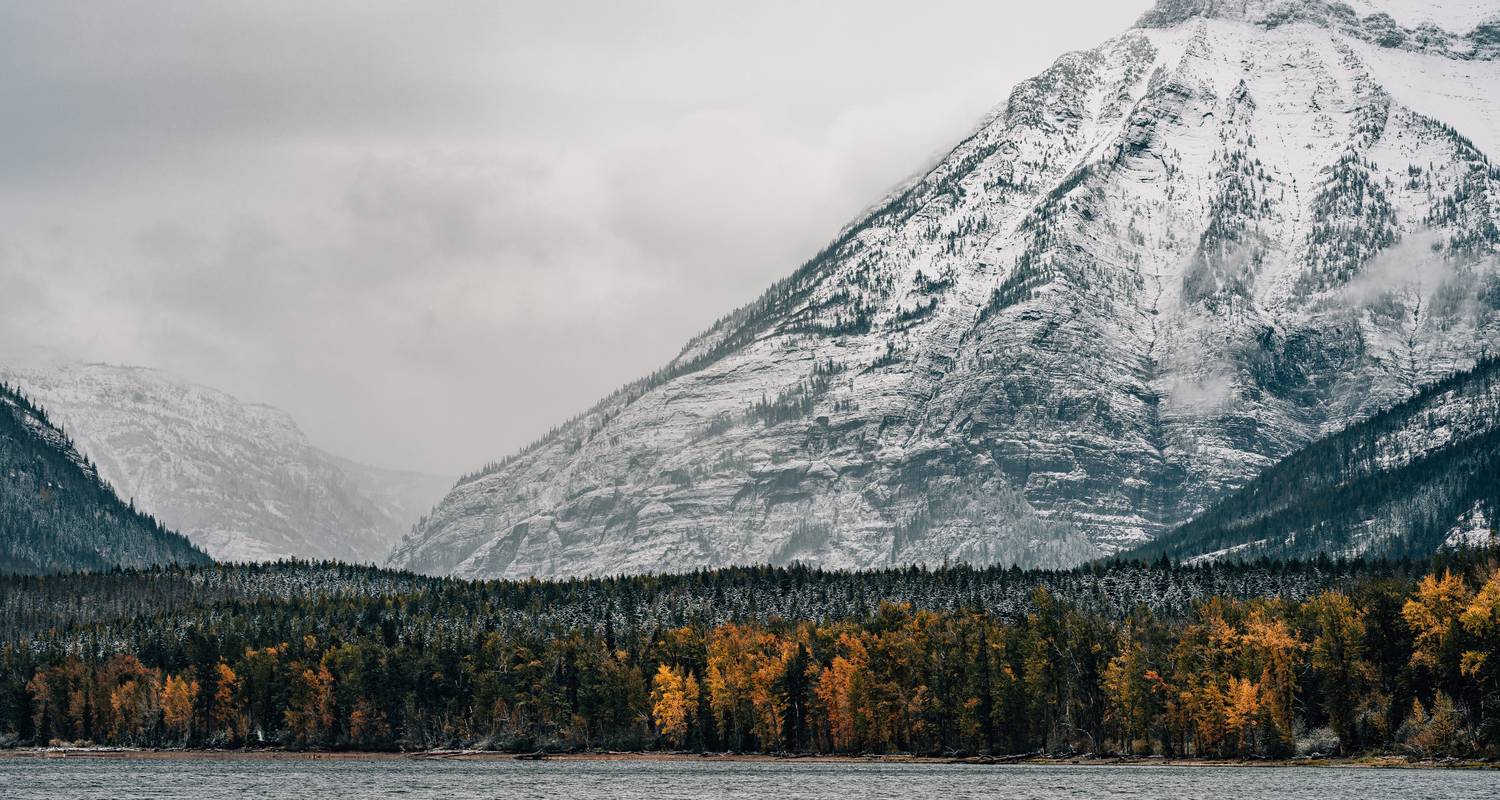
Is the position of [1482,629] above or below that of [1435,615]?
below

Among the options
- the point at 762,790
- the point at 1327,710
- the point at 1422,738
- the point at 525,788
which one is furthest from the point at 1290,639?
the point at 525,788

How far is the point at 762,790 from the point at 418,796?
34.6 meters

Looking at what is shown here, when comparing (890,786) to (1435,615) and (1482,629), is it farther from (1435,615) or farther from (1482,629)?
(1482,629)

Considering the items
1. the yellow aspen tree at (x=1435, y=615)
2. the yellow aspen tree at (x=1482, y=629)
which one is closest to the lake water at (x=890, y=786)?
the yellow aspen tree at (x=1482, y=629)

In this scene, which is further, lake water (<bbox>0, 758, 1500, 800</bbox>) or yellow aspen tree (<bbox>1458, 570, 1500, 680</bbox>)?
yellow aspen tree (<bbox>1458, 570, 1500, 680</bbox>)

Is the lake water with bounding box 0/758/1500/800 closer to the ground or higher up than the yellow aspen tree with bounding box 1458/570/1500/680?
closer to the ground

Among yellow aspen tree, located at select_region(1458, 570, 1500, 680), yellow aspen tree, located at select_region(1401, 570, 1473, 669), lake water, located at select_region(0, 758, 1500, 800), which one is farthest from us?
yellow aspen tree, located at select_region(1401, 570, 1473, 669)

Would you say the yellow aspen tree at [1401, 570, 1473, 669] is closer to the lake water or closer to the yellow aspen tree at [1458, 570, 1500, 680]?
the yellow aspen tree at [1458, 570, 1500, 680]

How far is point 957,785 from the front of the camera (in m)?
181

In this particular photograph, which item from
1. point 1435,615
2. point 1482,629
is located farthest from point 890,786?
point 1482,629

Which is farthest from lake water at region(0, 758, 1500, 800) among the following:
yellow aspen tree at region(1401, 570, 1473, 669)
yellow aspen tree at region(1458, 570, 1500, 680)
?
yellow aspen tree at region(1401, 570, 1473, 669)

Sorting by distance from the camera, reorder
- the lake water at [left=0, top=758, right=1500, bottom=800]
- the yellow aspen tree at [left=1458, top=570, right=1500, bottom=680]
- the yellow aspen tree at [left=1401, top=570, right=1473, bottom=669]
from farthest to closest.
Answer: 1. the yellow aspen tree at [left=1401, top=570, right=1473, bottom=669]
2. the yellow aspen tree at [left=1458, top=570, right=1500, bottom=680]
3. the lake water at [left=0, top=758, right=1500, bottom=800]

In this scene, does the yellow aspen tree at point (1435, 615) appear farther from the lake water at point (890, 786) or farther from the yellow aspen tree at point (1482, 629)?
the lake water at point (890, 786)

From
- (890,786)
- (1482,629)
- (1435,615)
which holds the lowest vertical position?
(890,786)
